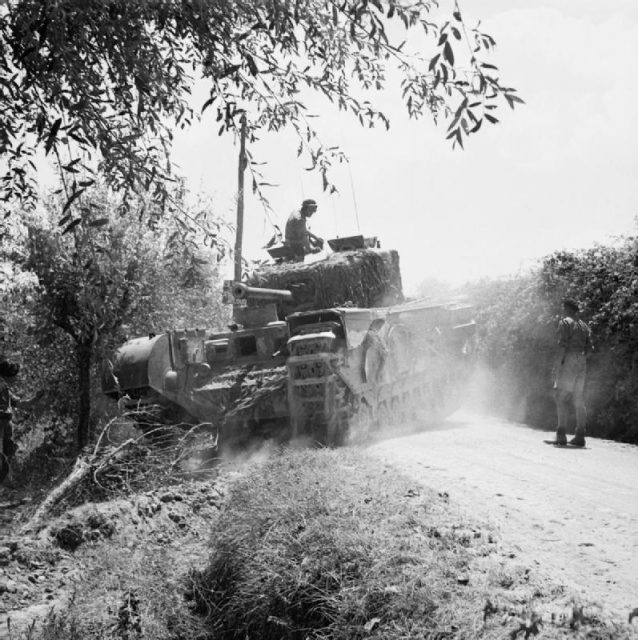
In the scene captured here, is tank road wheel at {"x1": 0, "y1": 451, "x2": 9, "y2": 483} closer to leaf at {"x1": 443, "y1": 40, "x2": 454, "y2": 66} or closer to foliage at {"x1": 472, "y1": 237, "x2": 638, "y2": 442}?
foliage at {"x1": 472, "y1": 237, "x2": 638, "y2": 442}

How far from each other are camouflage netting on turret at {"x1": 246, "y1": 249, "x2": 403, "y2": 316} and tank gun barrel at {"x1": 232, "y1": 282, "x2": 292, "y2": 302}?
30 centimetres

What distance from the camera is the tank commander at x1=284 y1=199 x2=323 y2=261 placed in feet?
45.1

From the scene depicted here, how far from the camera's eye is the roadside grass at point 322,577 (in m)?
4.08

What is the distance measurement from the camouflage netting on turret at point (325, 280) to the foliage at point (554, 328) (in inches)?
141

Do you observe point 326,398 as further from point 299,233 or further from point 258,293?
point 299,233

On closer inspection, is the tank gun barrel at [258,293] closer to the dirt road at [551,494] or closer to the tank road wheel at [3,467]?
the dirt road at [551,494]

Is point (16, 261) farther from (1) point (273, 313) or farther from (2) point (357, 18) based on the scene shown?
(2) point (357, 18)

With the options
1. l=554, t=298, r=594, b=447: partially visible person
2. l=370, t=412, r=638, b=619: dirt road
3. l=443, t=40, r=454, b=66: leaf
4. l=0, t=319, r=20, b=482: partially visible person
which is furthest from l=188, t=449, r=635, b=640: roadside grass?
l=0, t=319, r=20, b=482: partially visible person

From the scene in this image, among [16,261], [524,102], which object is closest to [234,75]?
[524,102]

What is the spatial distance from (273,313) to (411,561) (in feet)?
24.9

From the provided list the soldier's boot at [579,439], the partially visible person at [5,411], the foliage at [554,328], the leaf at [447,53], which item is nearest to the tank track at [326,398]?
the soldier's boot at [579,439]

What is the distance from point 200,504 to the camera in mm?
7719

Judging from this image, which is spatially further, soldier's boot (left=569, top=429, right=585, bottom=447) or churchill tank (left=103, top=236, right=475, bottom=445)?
churchill tank (left=103, top=236, right=475, bottom=445)

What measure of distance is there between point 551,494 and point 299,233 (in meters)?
8.23
